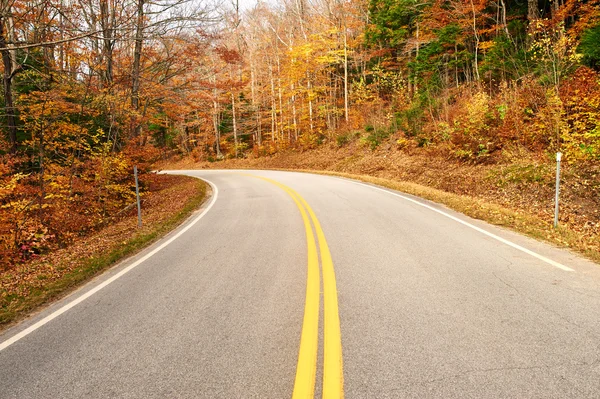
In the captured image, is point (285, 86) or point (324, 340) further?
point (285, 86)

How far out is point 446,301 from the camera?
12.2 feet

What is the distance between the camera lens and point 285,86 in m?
30.7

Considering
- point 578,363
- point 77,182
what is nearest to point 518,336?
point 578,363

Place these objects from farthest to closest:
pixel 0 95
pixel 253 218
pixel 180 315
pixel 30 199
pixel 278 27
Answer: pixel 278 27 → pixel 0 95 → pixel 30 199 → pixel 253 218 → pixel 180 315

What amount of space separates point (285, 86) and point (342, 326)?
29.9 m

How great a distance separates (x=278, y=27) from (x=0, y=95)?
26095 millimetres

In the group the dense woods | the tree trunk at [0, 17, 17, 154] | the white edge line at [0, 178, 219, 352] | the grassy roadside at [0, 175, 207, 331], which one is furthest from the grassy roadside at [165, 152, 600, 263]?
the tree trunk at [0, 17, 17, 154]

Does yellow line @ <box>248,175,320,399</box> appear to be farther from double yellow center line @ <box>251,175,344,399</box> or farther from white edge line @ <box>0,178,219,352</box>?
white edge line @ <box>0,178,219,352</box>

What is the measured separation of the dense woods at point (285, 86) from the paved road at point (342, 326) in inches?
163

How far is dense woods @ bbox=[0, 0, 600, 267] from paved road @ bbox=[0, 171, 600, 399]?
13.6 ft

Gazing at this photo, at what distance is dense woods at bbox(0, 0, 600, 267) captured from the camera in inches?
373

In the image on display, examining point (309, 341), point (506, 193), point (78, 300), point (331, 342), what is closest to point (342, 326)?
point (331, 342)

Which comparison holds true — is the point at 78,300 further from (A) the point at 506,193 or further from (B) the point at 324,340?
(A) the point at 506,193

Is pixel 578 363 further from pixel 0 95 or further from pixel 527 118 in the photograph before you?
pixel 0 95
